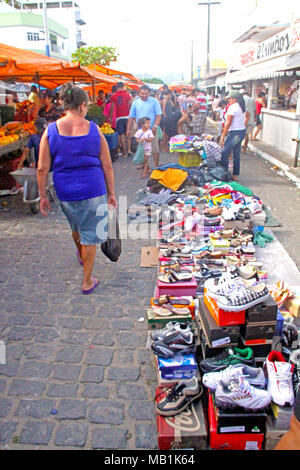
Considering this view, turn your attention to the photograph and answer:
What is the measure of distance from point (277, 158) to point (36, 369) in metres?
9.96

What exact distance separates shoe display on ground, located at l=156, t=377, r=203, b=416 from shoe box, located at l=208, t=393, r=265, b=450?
194 mm

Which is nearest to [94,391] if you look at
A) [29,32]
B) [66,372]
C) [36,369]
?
[66,372]

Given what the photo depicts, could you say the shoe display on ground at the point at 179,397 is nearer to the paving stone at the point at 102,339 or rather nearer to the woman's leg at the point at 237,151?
the paving stone at the point at 102,339

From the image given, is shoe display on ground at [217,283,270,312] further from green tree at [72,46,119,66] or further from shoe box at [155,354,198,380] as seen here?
green tree at [72,46,119,66]

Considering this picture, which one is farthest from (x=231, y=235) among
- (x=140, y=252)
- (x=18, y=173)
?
(x=18, y=173)

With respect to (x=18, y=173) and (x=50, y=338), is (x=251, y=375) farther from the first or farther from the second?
(x=18, y=173)

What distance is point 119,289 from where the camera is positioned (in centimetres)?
434

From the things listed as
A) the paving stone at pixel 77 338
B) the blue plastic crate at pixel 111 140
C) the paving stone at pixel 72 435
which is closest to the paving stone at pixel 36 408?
the paving stone at pixel 72 435

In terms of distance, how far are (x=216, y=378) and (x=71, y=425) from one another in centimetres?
102

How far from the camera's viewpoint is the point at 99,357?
3.23m

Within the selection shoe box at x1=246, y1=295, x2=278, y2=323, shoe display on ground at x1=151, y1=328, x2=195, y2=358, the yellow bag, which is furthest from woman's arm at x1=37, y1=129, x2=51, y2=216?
the yellow bag

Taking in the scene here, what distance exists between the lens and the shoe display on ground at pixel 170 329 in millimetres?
2951

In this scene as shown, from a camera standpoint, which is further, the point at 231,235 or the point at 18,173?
the point at 18,173

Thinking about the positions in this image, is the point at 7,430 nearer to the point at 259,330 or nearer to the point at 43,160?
the point at 259,330
